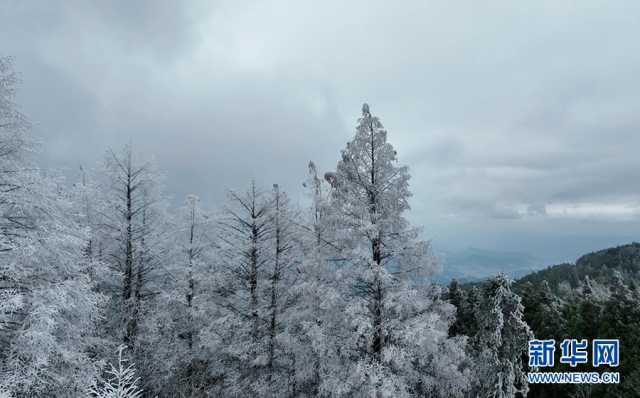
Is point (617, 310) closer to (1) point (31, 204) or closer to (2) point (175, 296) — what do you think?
(2) point (175, 296)

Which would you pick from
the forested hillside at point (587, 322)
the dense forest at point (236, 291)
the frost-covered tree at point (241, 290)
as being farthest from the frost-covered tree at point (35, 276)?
the forested hillside at point (587, 322)

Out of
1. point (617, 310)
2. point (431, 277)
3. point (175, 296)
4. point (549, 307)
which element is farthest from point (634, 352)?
point (175, 296)

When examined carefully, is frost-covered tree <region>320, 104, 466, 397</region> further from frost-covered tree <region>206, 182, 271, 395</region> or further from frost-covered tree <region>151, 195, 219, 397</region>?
frost-covered tree <region>151, 195, 219, 397</region>

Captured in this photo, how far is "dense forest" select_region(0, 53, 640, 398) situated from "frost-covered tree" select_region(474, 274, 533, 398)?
0.06m

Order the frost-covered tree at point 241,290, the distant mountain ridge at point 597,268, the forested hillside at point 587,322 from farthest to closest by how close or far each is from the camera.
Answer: the distant mountain ridge at point 597,268
the forested hillside at point 587,322
the frost-covered tree at point 241,290

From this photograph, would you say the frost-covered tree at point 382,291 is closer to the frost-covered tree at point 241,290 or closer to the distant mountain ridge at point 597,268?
the frost-covered tree at point 241,290

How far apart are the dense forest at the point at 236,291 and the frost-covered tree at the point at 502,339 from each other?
58 mm

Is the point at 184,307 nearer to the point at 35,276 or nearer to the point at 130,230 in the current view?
the point at 130,230

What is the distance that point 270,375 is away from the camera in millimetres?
13633

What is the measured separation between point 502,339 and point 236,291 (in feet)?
35.3

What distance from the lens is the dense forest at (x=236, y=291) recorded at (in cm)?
912

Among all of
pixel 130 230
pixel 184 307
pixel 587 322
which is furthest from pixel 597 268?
pixel 130 230

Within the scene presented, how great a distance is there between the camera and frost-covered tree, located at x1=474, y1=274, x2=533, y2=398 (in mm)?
13609

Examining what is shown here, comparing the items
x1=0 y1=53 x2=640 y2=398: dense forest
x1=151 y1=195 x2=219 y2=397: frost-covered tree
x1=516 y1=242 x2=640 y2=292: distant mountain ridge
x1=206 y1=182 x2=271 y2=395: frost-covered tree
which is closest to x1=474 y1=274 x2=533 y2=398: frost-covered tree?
x1=0 y1=53 x2=640 y2=398: dense forest
